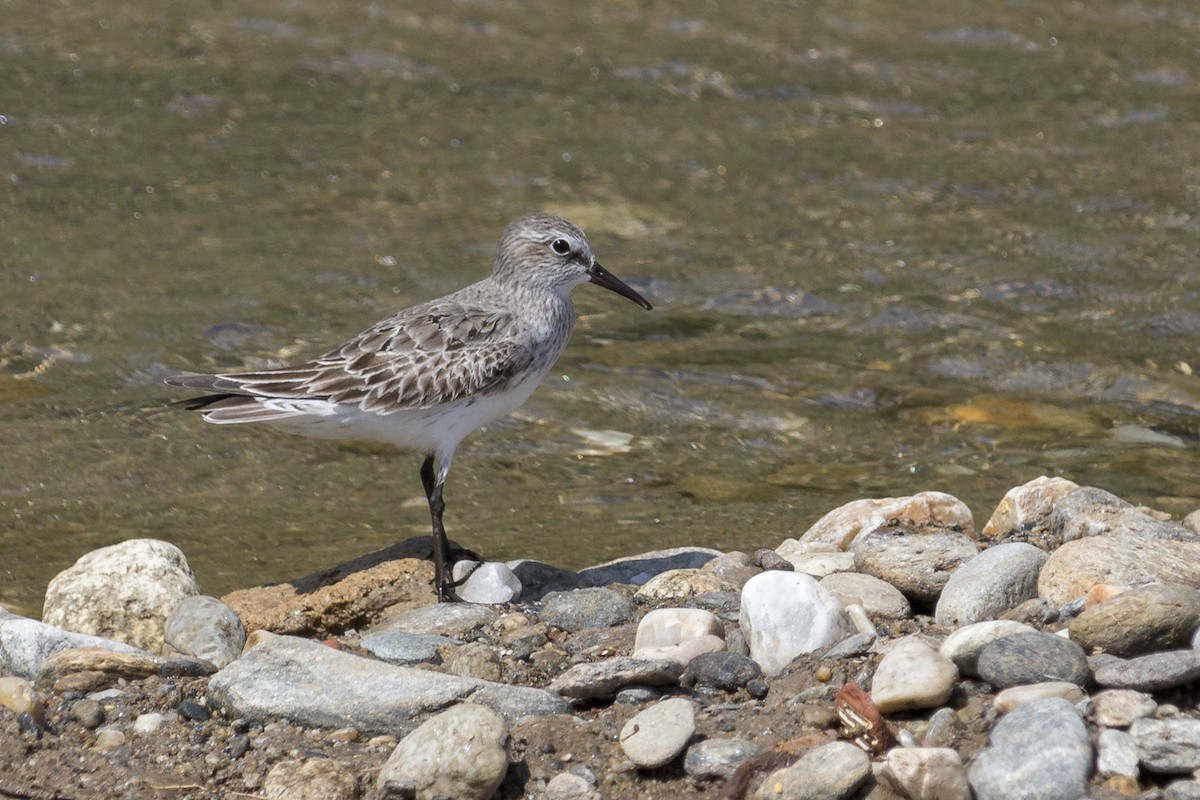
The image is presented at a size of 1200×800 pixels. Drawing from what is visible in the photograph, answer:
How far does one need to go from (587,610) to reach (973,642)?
1618 millimetres

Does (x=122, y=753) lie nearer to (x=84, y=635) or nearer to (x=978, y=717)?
(x=84, y=635)

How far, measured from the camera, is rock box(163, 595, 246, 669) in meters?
5.62

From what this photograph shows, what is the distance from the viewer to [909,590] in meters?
5.81

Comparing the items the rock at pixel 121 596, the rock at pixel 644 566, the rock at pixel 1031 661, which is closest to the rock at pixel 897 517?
the rock at pixel 644 566

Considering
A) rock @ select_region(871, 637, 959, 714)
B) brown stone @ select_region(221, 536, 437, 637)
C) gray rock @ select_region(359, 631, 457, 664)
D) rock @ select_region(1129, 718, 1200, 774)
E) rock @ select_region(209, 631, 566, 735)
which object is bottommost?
brown stone @ select_region(221, 536, 437, 637)

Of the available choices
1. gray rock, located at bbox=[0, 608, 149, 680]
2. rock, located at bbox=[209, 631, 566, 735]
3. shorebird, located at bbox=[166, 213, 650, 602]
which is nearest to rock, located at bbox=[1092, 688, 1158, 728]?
rock, located at bbox=[209, 631, 566, 735]

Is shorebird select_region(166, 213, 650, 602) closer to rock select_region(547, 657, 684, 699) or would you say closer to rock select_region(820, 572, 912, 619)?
rock select_region(547, 657, 684, 699)

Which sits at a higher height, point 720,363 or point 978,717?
point 978,717

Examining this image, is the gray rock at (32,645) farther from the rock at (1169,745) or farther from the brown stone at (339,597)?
the rock at (1169,745)

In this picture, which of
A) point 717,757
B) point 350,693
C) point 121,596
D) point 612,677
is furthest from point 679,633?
point 121,596

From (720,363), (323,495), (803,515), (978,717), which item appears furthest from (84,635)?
(720,363)

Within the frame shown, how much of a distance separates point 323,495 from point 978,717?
4394 millimetres

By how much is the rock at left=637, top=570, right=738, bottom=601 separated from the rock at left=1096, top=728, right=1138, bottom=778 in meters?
1.92

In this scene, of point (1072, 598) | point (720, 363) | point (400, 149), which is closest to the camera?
point (1072, 598)
